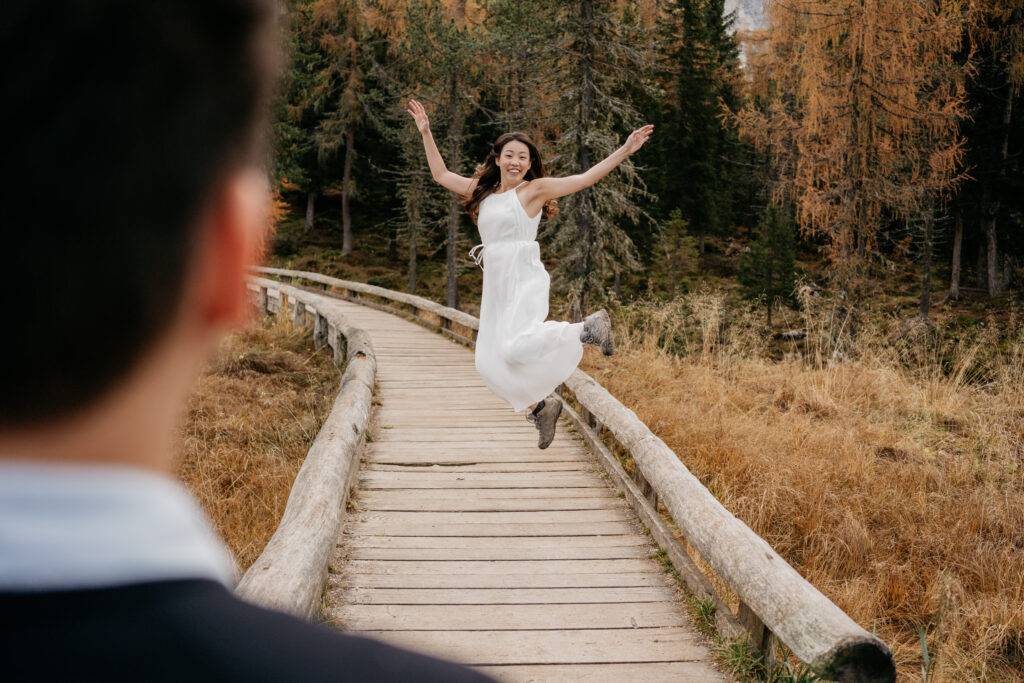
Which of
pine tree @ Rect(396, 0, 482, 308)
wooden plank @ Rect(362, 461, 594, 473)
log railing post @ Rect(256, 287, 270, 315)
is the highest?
pine tree @ Rect(396, 0, 482, 308)

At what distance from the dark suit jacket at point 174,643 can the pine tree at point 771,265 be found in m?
28.8

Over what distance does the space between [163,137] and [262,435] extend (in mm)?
8107

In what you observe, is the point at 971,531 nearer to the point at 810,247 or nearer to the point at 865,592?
the point at 865,592

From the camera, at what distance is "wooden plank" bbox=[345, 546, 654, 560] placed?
457 cm

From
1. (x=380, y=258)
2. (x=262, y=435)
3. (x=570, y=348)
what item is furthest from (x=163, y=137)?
(x=380, y=258)

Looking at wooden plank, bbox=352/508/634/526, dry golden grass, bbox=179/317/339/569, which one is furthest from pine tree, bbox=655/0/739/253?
wooden plank, bbox=352/508/634/526

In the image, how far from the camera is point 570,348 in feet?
18.0

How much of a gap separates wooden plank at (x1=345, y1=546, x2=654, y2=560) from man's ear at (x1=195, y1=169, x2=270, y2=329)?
4.27 m

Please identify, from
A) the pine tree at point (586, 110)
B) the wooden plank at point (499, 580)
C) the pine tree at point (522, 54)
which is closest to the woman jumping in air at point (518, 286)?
the wooden plank at point (499, 580)

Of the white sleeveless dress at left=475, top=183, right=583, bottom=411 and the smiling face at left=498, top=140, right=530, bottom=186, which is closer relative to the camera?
the white sleeveless dress at left=475, top=183, right=583, bottom=411

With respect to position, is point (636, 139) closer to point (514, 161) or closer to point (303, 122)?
point (514, 161)

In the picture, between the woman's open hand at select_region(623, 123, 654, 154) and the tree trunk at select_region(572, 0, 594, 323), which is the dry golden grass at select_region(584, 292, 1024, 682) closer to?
the woman's open hand at select_region(623, 123, 654, 154)

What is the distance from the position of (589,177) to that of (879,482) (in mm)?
3914

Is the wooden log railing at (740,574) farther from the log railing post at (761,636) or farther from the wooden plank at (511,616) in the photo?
the wooden plank at (511,616)
